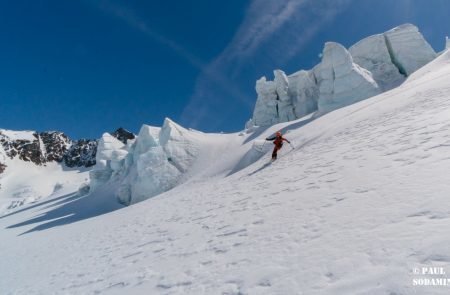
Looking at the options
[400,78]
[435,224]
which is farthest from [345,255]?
[400,78]

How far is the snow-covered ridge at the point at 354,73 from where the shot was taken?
2800 centimetres

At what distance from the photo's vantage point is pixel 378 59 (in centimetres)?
3491

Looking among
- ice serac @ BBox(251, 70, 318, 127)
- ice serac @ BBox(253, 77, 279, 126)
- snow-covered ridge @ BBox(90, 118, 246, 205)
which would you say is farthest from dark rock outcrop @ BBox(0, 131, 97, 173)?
snow-covered ridge @ BBox(90, 118, 246, 205)

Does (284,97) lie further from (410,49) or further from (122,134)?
(122,134)

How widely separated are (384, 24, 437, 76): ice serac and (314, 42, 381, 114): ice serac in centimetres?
736

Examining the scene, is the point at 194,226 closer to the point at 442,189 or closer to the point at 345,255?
the point at 345,255

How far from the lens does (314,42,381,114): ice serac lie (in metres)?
27.8

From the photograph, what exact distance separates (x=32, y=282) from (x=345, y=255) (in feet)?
25.5

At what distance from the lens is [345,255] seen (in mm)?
3492

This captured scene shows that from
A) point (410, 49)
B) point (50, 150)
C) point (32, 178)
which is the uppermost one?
point (50, 150)

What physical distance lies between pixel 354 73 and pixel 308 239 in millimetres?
27900

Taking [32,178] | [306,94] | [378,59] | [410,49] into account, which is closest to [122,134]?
[32,178]

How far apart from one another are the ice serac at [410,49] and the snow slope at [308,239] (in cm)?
2680

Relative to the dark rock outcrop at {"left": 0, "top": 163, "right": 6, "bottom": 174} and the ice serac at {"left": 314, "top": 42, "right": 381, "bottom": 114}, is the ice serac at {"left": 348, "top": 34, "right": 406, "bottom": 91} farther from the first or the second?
the dark rock outcrop at {"left": 0, "top": 163, "right": 6, "bottom": 174}
